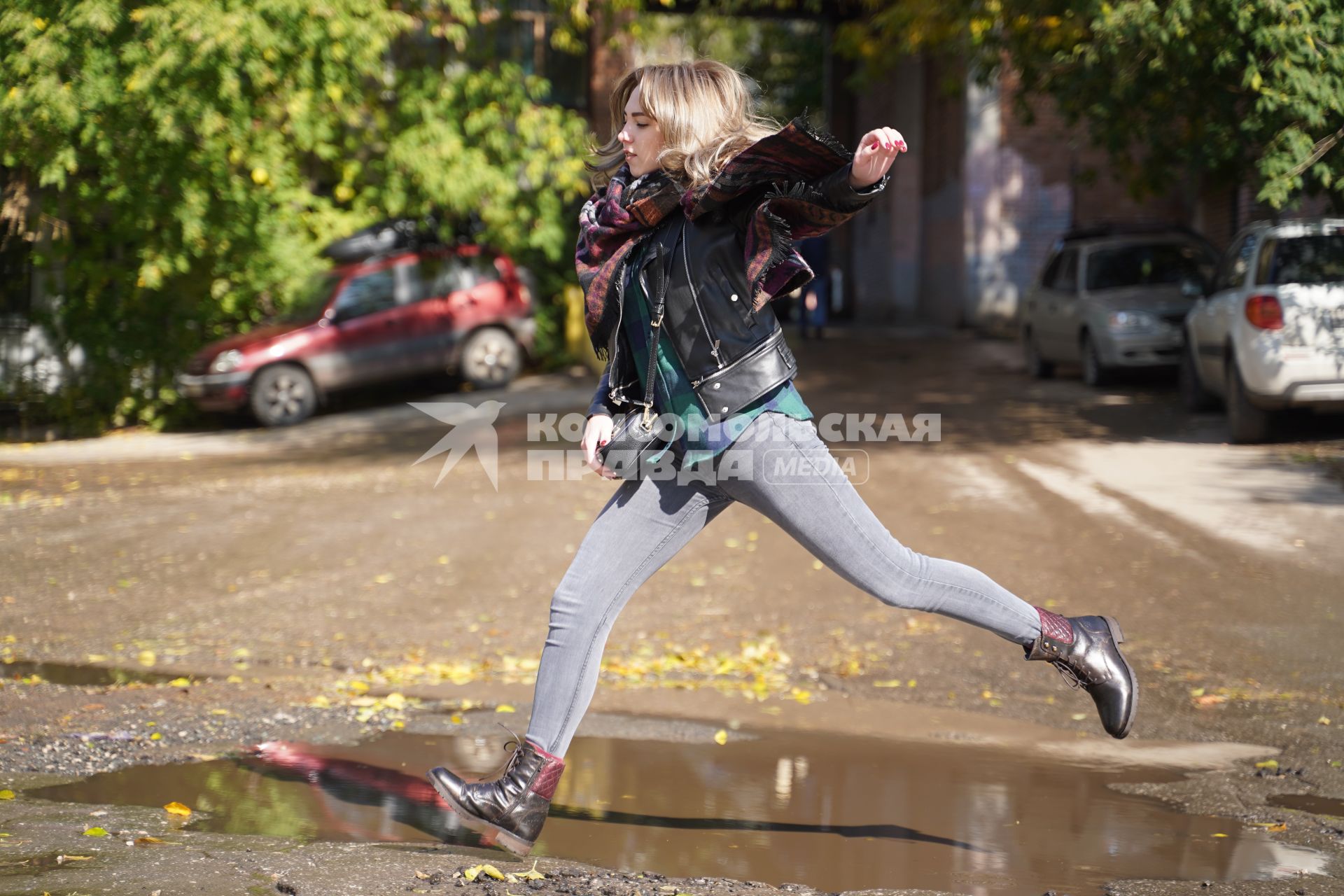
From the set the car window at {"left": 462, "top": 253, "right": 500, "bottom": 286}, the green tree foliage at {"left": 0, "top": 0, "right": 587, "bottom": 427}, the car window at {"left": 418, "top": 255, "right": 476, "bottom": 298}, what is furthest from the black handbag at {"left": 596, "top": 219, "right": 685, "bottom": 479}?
the car window at {"left": 462, "top": 253, "right": 500, "bottom": 286}

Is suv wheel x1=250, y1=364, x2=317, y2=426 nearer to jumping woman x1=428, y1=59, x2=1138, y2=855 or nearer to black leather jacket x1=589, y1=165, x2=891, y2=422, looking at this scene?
jumping woman x1=428, y1=59, x2=1138, y2=855

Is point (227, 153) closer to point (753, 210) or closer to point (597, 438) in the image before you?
point (597, 438)

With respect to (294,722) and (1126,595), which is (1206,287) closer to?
(1126,595)

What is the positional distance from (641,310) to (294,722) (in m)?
2.31

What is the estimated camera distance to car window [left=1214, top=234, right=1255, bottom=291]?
1100 cm

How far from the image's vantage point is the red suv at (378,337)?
50.1ft

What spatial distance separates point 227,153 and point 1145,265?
1026 centimetres

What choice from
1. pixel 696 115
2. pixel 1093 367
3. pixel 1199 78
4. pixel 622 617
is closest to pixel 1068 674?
pixel 696 115

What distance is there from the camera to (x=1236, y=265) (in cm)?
1126

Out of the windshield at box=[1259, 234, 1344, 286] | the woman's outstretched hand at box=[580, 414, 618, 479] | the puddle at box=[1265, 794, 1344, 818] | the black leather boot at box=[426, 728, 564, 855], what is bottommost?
the puddle at box=[1265, 794, 1344, 818]

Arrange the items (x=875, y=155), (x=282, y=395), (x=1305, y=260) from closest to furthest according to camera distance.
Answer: (x=875, y=155) < (x=1305, y=260) < (x=282, y=395)

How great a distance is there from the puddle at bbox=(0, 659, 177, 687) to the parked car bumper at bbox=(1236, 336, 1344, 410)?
27.5 ft

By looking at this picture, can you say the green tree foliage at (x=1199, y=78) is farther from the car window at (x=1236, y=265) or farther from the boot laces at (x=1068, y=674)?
the boot laces at (x=1068, y=674)

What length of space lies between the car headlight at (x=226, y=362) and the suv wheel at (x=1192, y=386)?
10.1 meters
